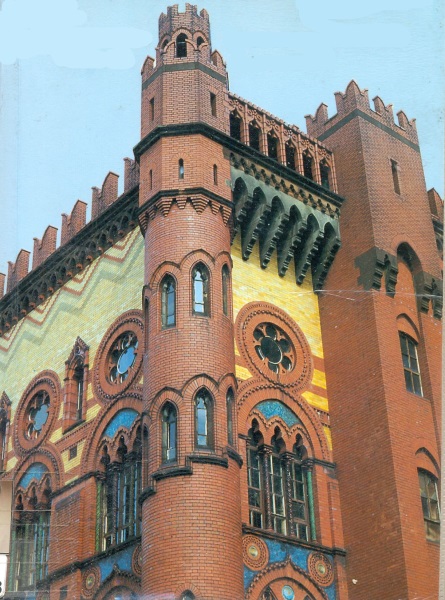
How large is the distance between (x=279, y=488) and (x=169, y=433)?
320 cm

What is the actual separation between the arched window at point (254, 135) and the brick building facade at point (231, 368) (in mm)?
85

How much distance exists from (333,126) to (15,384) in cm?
1072

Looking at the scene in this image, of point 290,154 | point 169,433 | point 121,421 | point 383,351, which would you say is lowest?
point 169,433

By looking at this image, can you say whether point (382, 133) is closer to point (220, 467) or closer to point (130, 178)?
point (130, 178)

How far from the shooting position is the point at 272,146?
26703 millimetres

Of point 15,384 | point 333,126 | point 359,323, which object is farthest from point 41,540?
point 333,126

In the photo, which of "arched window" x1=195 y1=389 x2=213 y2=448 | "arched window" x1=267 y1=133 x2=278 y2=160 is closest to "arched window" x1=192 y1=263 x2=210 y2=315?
"arched window" x1=195 y1=389 x2=213 y2=448

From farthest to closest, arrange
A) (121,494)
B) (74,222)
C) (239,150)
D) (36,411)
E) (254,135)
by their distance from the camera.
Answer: (74,222)
(36,411)
(254,135)
(239,150)
(121,494)

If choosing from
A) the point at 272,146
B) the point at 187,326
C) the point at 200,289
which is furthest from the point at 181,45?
the point at 187,326

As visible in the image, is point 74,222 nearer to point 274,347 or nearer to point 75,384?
point 75,384

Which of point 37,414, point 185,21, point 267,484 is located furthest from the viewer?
point 37,414

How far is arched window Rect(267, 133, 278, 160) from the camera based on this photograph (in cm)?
2658

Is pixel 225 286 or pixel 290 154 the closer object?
pixel 225 286

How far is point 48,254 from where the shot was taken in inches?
1163
